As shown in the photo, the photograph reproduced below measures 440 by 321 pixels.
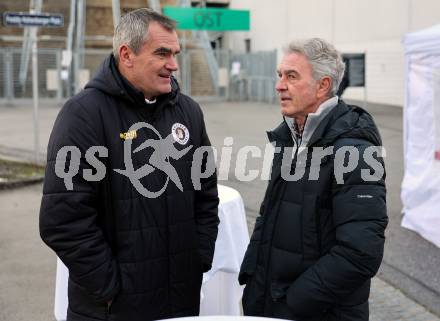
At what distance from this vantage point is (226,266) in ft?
13.6

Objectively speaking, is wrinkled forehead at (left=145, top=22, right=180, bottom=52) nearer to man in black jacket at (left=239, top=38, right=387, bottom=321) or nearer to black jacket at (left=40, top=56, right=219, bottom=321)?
black jacket at (left=40, top=56, right=219, bottom=321)

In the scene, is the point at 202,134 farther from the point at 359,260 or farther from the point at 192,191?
the point at 359,260

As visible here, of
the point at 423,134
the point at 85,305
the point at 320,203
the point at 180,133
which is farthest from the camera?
the point at 423,134

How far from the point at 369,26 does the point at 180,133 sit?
24.1 meters

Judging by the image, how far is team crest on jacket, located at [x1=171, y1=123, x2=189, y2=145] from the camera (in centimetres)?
275

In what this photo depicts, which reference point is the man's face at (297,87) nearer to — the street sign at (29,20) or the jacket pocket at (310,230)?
the jacket pocket at (310,230)

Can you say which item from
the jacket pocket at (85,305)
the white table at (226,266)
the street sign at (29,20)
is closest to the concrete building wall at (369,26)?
the street sign at (29,20)

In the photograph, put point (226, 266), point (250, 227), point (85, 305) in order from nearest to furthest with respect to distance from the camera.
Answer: point (85, 305), point (226, 266), point (250, 227)

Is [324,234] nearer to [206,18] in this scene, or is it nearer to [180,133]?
[180,133]

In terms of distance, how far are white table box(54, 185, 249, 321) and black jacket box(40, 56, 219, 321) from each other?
4.16 feet

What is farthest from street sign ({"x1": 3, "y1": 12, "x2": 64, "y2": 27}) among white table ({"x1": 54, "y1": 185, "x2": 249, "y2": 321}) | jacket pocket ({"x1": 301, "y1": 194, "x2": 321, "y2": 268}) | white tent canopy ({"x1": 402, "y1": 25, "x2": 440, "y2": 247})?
jacket pocket ({"x1": 301, "y1": 194, "x2": 321, "y2": 268})

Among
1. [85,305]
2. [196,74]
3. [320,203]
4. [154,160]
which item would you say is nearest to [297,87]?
[320,203]

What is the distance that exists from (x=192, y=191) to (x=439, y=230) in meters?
4.32

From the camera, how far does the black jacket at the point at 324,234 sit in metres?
2.33
